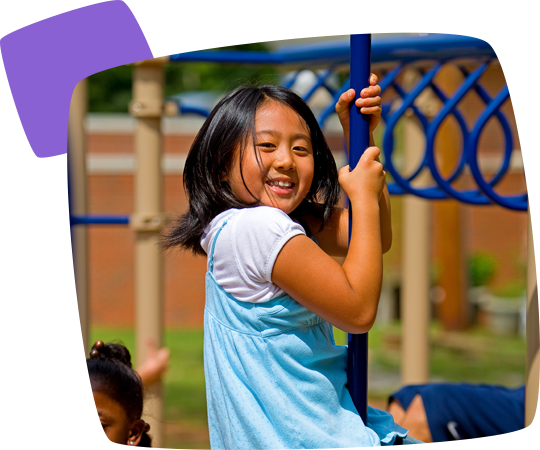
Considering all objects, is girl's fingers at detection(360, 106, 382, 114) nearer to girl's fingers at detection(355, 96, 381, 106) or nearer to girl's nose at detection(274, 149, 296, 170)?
girl's fingers at detection(355, 96, 381, 106)

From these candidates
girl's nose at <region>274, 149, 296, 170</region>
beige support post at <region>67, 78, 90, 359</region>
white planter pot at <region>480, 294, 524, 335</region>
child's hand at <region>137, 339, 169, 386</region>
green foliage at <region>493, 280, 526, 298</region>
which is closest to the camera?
girl's nose at <region>274, 149, 296, 170</region>

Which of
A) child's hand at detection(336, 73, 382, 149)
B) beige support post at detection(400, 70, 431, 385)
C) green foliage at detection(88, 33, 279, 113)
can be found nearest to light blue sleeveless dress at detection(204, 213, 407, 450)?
child's hand at detection(336, 73, 382, 149)

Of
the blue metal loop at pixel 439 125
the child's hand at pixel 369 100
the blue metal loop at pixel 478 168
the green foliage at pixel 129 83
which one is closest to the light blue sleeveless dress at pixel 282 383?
the child's hand at pixel 369 100

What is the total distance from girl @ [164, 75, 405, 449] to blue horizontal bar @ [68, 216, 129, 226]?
1730 millimetres

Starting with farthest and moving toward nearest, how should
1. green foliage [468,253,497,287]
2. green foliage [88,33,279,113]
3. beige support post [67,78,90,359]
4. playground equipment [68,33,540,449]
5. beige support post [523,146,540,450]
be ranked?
green foliage [88,33,279,113] → green foliage [468,253,497,287] → beige support post [67,78,90,359] → playground equipment [68,33,540,449] → beige support post [523,146,540,450]

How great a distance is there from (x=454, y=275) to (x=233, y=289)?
292 inches

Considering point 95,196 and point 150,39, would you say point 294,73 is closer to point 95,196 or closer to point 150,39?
point 150,39

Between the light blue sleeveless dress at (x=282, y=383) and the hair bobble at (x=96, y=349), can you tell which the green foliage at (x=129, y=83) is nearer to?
the hair bobble at (x=96, y=349)

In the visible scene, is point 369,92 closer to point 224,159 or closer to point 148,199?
point 224,159

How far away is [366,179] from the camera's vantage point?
1179 mm

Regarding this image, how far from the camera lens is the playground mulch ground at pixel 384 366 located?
4.91 m

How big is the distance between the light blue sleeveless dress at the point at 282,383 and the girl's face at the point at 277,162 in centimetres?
11

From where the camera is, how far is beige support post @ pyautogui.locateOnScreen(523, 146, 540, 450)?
1.42 metres

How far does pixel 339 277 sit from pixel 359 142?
10.6 inches
